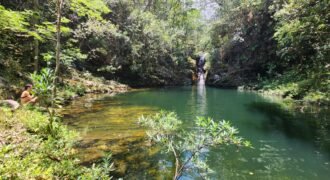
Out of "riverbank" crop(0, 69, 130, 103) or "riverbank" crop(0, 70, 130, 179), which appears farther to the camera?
"riverbank" crop(0, 69, 130, 103)

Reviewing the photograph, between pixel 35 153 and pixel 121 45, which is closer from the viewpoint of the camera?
pixel 35 153

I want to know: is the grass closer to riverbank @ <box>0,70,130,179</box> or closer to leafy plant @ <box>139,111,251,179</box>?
riverbank @ <box>0,70,130,179</box>

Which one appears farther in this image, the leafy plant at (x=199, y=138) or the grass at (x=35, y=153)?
the leafy plant at (x=199, y=138)

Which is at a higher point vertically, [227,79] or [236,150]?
[227,79]

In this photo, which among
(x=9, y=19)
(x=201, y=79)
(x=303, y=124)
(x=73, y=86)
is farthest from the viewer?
(x=201, y=79)

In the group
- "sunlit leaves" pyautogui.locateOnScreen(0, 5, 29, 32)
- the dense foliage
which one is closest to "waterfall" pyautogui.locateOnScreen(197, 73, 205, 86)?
the dense foliage

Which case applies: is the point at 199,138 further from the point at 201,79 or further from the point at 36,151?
the point at 201,79

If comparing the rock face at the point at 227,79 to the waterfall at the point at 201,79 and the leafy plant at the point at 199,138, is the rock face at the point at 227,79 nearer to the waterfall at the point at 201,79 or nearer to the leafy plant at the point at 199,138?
the waterfall at the point at 201,79

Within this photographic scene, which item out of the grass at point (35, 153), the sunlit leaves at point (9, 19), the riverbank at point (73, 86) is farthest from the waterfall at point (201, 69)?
the grass at point (35, 153)

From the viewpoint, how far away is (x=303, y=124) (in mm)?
13258

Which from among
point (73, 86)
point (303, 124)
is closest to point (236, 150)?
point (303, 124)

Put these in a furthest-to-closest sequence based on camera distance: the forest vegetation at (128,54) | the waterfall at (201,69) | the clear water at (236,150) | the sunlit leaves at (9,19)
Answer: the waterfall at (201,69) < the sunlit leaves at (9,19) < the clear water at (236,150) < the forest vegetation at (128,54)

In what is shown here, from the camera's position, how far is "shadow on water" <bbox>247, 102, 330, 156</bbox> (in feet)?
34.9

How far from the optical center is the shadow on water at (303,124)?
10633 millimetres
